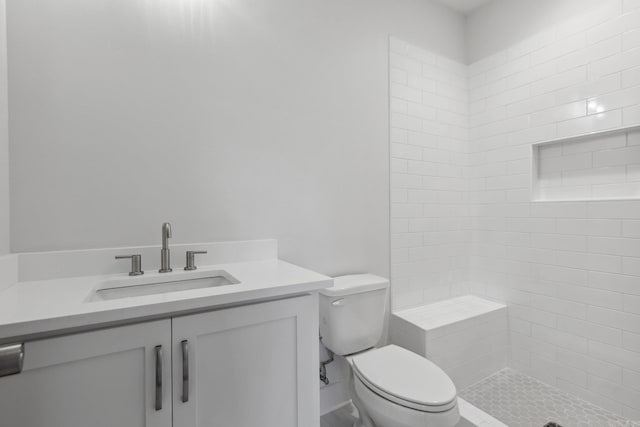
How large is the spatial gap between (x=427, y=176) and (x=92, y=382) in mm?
2075

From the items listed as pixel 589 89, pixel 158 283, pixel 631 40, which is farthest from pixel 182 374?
pixel 631 40

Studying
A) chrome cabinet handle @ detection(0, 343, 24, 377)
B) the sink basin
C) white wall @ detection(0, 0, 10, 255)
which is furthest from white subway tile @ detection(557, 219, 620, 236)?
white wall @ detection(0, 0, 10, 255)

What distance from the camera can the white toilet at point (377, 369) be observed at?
112 cm

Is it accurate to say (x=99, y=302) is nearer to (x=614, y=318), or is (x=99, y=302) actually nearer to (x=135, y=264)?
(x=135, y=264)

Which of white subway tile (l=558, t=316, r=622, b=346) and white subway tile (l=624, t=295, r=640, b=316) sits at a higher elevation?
white subway tile (l=624, t=295, r=640, b=316)

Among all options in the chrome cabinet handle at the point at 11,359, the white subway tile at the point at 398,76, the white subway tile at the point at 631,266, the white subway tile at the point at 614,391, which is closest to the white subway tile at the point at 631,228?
the white subway tile at the point at 631,266

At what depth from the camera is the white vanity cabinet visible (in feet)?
2.34

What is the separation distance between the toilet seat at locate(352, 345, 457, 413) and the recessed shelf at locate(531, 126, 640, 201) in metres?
1.44

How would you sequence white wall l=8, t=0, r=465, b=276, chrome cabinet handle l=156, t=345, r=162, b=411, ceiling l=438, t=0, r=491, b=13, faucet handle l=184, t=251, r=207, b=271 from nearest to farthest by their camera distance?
chrome cabinet handle l=156, t=345, r=162, b=411
white wall l=8, t=0, r=465, b=276
faucet handle l=184, t=251, r=207, b=271
ceiling l=438, t=0, r=491, b=13

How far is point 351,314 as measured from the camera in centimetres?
155

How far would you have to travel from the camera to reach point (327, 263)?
176cm

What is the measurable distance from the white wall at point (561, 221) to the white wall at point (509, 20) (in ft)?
0.09

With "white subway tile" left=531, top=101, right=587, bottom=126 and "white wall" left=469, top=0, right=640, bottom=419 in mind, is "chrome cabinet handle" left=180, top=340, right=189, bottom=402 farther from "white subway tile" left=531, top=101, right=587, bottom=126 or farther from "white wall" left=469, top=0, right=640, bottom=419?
"white subway tile" left=531, top=101, right=587, bottom=126

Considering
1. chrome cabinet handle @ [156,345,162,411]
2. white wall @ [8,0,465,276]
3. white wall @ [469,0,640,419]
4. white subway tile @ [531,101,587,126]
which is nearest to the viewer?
Result: chrome cabinet handle @ [156,345,162,411]
